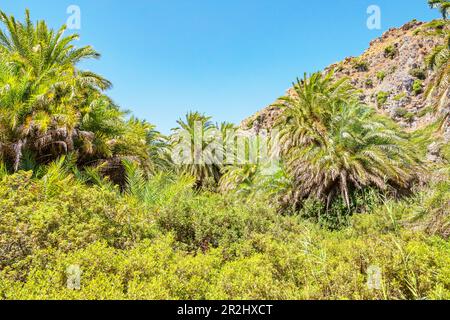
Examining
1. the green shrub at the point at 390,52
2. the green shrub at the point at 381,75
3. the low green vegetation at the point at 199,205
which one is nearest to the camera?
the low green vegetation at the point at 199,205

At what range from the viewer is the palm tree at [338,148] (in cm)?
1394

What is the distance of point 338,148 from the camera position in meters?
14.5

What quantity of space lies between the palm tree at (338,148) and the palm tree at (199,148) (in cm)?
952

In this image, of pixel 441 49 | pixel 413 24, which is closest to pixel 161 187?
pixel 441 49

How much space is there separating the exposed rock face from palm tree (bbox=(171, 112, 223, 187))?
46.2 ft

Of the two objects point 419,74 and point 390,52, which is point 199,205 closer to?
point 419,74

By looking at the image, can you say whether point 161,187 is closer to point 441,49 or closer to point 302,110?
point 302,110

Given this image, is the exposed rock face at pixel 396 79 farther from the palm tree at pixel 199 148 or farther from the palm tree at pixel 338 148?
the palm tree at pixel 338 148

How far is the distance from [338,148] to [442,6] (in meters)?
6.35

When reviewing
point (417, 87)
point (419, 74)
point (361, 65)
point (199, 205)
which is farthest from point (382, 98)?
point (199, 205)

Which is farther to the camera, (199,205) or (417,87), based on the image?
(417,87)

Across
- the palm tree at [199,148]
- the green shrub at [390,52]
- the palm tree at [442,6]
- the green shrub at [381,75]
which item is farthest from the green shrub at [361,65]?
the palm tree at [442,6]

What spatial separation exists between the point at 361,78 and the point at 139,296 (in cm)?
5580

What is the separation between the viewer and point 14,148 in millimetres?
9672
